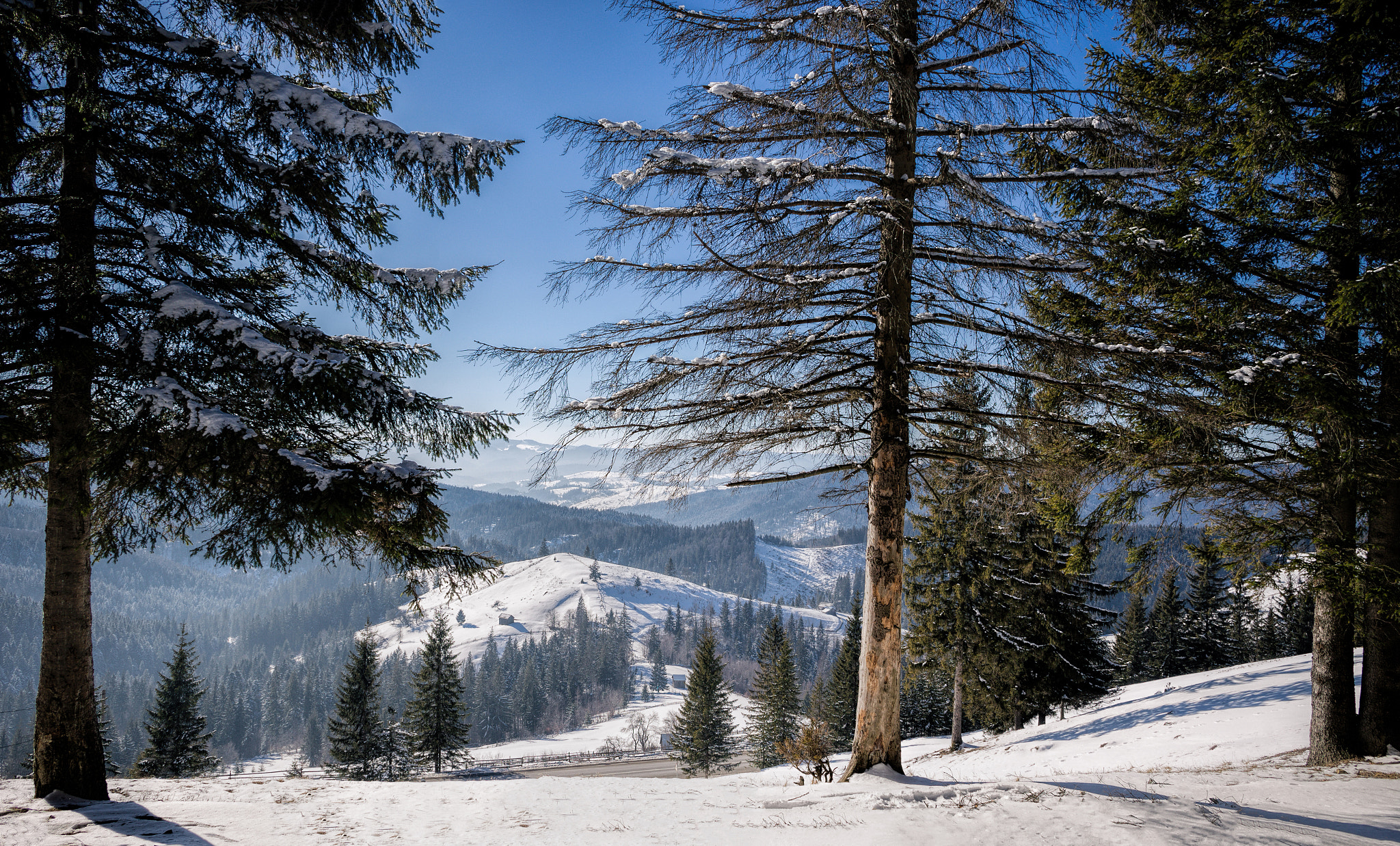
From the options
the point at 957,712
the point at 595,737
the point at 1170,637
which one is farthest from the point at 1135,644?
the point at 595,737

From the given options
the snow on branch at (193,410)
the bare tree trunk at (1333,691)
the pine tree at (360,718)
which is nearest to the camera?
the snow on branch at (193,410)

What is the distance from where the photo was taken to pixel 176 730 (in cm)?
2445

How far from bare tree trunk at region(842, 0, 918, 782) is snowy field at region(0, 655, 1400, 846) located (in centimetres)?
51

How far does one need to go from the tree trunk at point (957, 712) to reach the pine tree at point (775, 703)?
1522cm

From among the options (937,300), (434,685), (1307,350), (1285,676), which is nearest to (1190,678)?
(1285,676)

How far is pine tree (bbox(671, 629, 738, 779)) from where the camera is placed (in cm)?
3744

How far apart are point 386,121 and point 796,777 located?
8.11 m

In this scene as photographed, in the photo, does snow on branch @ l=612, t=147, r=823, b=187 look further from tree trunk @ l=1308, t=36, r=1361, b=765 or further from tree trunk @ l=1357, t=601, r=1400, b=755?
tree trunk @ l=1357, t=601, r=1400, b=755

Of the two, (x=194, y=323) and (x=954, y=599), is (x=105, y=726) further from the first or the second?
(x=954, y=599)

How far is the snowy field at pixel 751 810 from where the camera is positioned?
4.55 metres

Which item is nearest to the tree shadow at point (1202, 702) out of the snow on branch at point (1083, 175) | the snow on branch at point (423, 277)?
the snow on branch at point (1083, 175)

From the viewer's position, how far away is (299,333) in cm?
620

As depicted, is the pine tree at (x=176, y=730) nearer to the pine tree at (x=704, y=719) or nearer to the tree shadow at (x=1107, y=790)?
the pine tree at (x=704, y=719)

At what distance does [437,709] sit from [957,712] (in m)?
23.9
